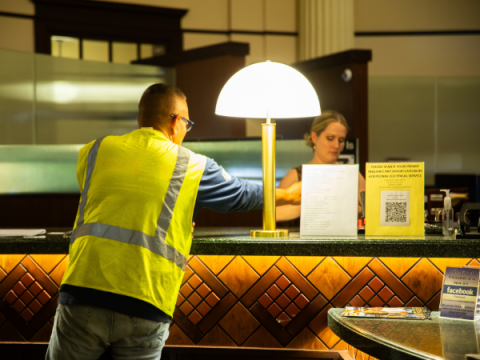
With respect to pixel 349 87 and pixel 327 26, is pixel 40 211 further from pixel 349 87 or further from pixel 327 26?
pixel 327 26

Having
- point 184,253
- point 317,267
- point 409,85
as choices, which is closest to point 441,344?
point 317,267

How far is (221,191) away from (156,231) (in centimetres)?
32

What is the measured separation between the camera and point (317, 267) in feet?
5.85

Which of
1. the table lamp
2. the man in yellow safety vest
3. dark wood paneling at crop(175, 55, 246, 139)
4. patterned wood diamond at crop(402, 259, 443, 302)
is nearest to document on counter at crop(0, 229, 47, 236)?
the man in yellow safety vest

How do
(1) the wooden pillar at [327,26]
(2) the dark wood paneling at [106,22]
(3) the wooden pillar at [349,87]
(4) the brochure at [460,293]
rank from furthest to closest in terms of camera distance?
(1) the wooden pillar at [327,26] < (2) the dark wood paneling at [106,22] < (3) the wooden pillar at [349,87] < (4) the brochure at [460,293]

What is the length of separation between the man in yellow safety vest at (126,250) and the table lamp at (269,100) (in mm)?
399

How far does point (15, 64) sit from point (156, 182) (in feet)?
12.3

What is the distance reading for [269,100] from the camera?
1.89 m

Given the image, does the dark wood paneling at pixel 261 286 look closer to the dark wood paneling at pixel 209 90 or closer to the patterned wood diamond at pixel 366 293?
the patterned wood diamond at pixel 366 293

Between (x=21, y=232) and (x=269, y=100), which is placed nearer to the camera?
(x=269, y=100)

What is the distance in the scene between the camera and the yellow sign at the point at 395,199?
1785mm

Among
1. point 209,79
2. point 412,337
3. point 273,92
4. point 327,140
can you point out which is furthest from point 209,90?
point 412,337

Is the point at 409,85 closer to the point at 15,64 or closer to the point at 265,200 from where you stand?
the point at 15,64

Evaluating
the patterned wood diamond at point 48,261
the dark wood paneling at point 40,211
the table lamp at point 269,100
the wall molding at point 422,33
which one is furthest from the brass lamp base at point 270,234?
the wall molding at point 422,33
